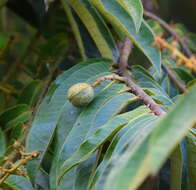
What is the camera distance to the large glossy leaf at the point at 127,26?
2.95ft

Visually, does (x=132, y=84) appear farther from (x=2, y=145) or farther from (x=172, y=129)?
(x=172, y=129)

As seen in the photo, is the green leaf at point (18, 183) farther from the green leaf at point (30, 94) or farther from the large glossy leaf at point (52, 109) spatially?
the green leaf at point (30, 94)

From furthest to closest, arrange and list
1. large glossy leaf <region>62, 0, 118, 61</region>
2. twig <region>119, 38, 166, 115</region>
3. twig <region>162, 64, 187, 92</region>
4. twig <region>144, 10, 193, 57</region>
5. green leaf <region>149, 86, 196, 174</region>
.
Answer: twig <region>144, 10, 193, 57</region> → twig <region>162, 64, 187, 92</region> → large glossy leaf <region>62, 0, 118, 61</region> → twig <region>119, 38, 166, 115</region> → green leaf <region>149, 86, 196, 174</region>

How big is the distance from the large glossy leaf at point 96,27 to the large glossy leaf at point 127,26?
0.11m

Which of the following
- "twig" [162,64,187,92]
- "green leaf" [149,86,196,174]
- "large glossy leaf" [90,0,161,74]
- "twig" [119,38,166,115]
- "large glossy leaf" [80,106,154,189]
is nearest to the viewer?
"green leaf" [149,86,196,174]

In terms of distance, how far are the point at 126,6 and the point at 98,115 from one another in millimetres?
194

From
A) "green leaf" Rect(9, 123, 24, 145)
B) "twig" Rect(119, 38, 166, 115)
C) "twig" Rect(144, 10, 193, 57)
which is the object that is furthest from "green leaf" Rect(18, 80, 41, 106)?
"twig" Rect(144, 10, 193, 57)

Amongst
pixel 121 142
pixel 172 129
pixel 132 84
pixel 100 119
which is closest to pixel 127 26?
pixel 132 84

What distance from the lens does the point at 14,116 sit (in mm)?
1081

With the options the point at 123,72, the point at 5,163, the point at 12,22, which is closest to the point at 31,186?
the point at 5,163

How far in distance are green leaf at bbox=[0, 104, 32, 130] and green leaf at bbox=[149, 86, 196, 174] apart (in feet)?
2.14

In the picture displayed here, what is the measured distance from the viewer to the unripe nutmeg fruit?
81 centimetres

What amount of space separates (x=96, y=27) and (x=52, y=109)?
10.2 inches

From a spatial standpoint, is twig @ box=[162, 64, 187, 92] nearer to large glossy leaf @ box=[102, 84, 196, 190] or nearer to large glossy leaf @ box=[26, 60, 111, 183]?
large glossy leaf @ box=[26, 60, 111, 183]
